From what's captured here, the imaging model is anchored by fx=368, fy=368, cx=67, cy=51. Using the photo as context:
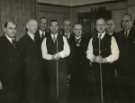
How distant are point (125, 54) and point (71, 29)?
1.03m

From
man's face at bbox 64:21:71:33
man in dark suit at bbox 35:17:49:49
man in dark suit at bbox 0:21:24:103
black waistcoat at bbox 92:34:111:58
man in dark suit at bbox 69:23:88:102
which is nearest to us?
man in dark suit at bbox 0:21:24:103

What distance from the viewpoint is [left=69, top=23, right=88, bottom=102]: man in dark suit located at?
5.34m

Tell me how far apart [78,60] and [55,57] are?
343mm

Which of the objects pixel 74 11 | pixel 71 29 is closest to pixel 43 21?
pixel 71 29

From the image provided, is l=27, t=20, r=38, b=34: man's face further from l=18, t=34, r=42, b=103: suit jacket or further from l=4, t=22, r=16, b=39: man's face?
l=4, t=22, r=16, b=39: man's face

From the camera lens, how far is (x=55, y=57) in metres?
5.33

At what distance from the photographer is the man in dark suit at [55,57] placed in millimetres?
5336

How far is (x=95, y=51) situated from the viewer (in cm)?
509

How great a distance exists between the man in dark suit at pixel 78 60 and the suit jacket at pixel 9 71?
3.20 feet

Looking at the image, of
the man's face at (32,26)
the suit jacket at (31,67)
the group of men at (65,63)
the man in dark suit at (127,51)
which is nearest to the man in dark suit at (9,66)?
the group of men at (65,63)

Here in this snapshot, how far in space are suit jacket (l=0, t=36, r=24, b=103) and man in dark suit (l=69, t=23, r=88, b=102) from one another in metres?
0.98

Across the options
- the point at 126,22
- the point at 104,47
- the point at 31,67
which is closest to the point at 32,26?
the point at 31,67

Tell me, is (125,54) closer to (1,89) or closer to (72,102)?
(72,102)

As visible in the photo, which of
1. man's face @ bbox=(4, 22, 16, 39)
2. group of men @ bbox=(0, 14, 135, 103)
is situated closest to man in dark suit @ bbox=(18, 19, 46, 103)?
group of men @ bbox=(0, 14, 135, 103)
